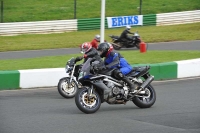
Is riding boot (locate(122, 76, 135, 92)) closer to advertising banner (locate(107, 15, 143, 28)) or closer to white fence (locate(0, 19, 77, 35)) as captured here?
white fence (locate(0, 19, 77, 35))

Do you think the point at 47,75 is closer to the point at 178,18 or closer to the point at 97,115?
the point at 97,115

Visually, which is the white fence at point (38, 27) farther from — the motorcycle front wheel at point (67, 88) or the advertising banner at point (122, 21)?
the motorcycle front wheel at point (67, 88)

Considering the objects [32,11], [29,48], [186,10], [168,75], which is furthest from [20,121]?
[186,10]

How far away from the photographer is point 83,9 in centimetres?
3388

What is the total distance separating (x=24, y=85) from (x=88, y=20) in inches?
672

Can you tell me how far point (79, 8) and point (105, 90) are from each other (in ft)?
78.3

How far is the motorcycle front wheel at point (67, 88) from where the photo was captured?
12.5 m

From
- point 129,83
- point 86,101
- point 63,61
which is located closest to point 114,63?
point 129,83

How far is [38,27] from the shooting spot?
96.7 ft

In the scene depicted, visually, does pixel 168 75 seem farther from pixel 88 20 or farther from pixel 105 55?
pixel 88 20

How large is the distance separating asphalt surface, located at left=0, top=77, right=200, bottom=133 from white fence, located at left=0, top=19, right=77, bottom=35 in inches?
621

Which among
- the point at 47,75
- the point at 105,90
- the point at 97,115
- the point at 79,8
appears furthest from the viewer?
the point at 79,8

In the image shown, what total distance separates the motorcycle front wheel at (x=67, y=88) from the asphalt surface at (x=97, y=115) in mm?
165

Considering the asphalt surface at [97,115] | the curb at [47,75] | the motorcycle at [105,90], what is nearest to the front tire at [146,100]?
the motorcycle at [105,90]
